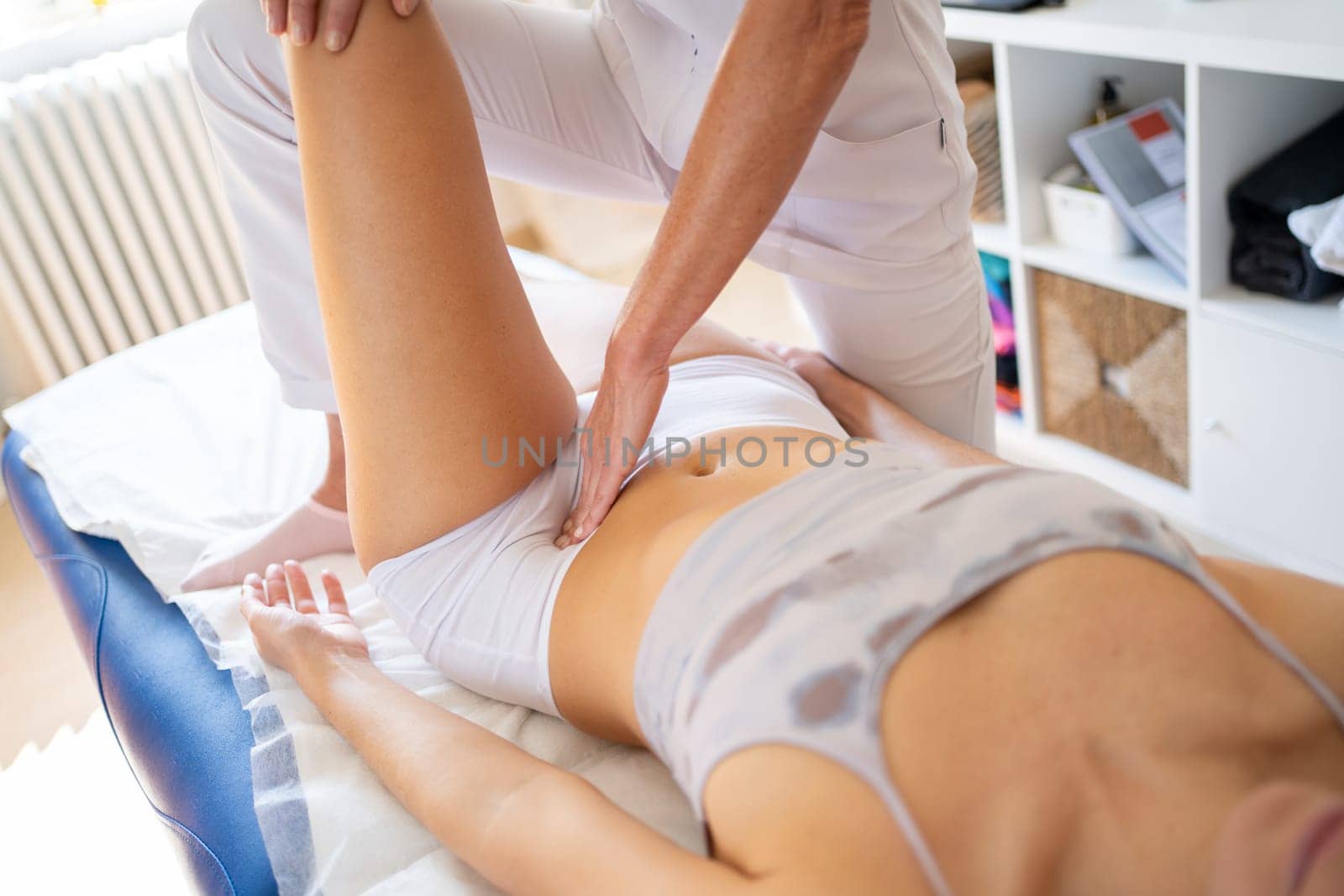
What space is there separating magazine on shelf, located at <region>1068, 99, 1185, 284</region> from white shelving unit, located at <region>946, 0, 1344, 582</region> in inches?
2.9

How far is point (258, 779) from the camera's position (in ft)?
3.51

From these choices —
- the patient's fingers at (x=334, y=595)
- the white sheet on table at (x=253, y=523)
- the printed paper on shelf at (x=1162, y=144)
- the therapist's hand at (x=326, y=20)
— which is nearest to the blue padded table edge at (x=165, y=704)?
the white sheet on table at (x=253, y=523)

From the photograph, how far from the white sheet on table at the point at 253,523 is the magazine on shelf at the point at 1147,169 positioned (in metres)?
1.31

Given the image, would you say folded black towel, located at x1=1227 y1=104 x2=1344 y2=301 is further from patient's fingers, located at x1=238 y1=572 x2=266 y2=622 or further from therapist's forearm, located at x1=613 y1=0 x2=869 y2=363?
patient's fingers, located at x1=238 y1=572 x2=266 y2=622

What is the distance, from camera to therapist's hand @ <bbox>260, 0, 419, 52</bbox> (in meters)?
0.99

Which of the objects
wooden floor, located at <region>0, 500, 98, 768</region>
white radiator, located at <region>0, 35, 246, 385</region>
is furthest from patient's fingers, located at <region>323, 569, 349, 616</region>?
white radiator, located at <region>0, 35, 246, 385</region>

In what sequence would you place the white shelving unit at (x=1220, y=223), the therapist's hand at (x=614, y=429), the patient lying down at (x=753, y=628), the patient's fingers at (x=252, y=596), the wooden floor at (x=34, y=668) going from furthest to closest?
the wooden floor at (x=34, y=668)
the white shelving unit at (x=1220, y=223)
the patient's fingers at (x=252, y=596)
the therapist's hand at (x=614, y=429)
the patient lying down at (x=753, y=628)

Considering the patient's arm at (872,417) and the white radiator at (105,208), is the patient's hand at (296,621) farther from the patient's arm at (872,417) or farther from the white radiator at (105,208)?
the white radiator at (105,208)

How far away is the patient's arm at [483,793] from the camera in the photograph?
758 millimetres

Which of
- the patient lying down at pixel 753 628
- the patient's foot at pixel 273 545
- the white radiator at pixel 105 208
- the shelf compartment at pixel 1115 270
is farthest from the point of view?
the white radiator at pixel 105 208

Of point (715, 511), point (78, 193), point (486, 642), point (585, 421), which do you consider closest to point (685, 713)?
point (715, 511)

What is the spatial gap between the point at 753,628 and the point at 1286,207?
124 centimetres

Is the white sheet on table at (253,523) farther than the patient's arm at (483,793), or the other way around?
the white sheet on table at (253,523)

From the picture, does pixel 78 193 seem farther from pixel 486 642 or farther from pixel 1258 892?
pixel 1258 892
